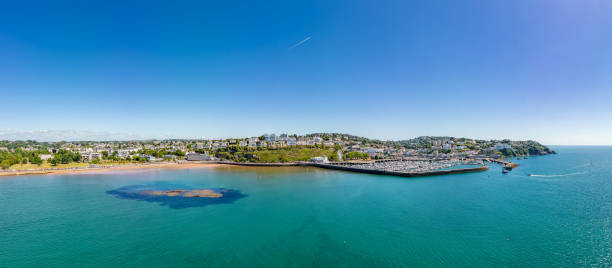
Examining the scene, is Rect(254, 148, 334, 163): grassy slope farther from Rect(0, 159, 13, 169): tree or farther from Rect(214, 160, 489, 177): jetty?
Rect(0, 159, 13, 169): tree

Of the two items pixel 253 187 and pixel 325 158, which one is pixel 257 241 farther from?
pixel 325 158

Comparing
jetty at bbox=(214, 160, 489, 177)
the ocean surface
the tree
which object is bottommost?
the ocean surface

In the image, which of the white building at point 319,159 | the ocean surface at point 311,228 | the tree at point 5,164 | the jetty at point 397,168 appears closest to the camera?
the ocean surface at point 311,228

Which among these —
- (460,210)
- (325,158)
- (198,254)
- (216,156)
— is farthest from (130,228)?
(216,156)

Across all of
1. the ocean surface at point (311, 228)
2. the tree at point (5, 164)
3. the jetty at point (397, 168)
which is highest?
the tree at point (5, 164)

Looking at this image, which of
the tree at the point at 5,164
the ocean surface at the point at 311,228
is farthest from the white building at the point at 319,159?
the tree at the point at 5,164

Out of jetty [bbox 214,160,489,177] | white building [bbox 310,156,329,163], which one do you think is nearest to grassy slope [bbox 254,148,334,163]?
white building [bbox 310,156,329,163]

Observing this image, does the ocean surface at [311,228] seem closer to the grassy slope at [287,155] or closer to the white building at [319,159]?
the white building at [319,159]

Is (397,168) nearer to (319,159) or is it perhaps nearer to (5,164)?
(319,159)

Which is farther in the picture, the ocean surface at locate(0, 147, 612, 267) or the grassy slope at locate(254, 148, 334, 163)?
the grassy slope at locate(254, 148, 334, 163)

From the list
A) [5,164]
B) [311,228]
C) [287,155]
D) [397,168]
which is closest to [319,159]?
[287,155]
